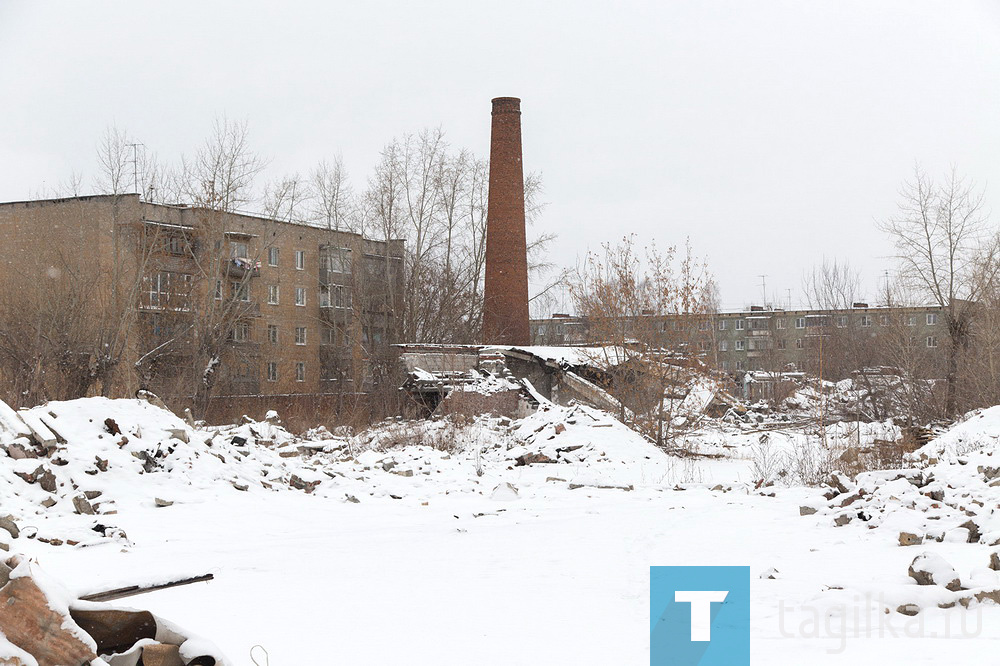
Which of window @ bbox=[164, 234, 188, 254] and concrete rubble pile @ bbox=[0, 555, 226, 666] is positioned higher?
window @ bbox=[164, 234, 188, 254]

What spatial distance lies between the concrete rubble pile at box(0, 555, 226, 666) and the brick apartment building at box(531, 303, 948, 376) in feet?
56.3

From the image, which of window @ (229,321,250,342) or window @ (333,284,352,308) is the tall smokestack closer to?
window @ (333,284,352,308)

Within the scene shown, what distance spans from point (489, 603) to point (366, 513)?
17.2ft

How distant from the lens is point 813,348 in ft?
157

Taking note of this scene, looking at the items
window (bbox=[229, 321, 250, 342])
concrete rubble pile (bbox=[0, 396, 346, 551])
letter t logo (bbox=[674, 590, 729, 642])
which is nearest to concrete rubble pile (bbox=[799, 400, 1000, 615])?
letter t logo (bbox=[674, 590, 729, 642])

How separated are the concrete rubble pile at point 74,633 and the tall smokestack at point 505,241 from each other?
2890 centimetres

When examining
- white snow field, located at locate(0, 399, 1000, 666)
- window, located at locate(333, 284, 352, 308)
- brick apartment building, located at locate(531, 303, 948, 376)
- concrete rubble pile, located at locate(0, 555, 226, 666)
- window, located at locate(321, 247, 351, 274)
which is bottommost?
white snow field, located at locate(0, 399, 1000, 666)

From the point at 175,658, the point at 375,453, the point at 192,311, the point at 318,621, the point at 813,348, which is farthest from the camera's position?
the point at 813,348

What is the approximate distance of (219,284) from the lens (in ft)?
124

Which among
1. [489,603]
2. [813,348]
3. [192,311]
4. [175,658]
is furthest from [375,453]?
[813,348]

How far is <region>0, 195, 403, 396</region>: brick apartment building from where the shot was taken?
31.8m

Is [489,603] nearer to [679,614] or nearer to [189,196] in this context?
[679,614]

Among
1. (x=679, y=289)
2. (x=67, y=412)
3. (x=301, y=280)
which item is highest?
(x=301, y=280)

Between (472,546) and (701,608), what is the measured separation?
10.5 feet
